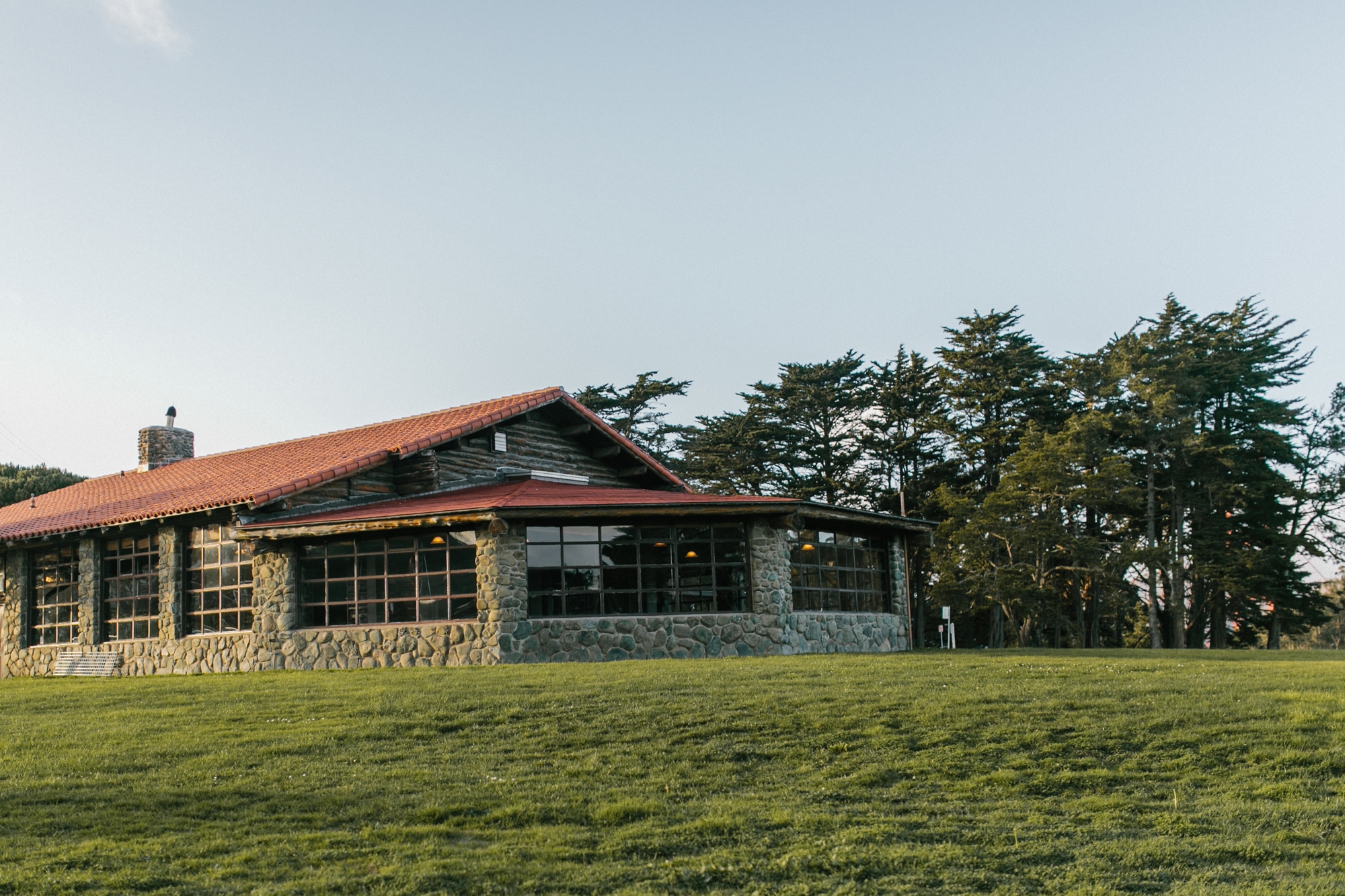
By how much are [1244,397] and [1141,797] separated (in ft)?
107

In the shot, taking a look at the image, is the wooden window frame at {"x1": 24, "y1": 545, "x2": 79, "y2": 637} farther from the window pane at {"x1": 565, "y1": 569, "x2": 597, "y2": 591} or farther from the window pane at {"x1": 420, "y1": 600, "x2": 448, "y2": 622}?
the window pane at {"x1": 565, "y1": 569, "x2": 597, "y2": 591}

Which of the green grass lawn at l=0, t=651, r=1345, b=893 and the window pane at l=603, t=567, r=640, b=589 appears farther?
the window pane at l=603, t=567, r=640, b=589

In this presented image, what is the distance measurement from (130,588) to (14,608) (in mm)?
3740

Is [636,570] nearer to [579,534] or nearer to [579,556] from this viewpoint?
[579,556]

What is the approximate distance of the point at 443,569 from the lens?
62.5ft

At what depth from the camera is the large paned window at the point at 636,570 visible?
62.1 ft

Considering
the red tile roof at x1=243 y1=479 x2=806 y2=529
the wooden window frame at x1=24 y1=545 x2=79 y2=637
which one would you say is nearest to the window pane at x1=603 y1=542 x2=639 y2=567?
the red tile roof at x1=243 y1=479 x2=806 y2=529

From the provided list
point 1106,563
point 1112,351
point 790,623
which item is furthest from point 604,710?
point 1112,351

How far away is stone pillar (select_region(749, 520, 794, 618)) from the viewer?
19203 millimetres

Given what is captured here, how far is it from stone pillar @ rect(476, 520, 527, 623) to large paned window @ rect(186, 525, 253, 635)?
4706mm

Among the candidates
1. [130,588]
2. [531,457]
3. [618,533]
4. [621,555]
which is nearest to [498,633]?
[621,555]

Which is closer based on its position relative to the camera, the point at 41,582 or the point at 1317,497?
the point at 41,582

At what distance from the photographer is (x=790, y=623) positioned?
63.8 ft

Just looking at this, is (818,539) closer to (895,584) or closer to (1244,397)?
(895,584)
